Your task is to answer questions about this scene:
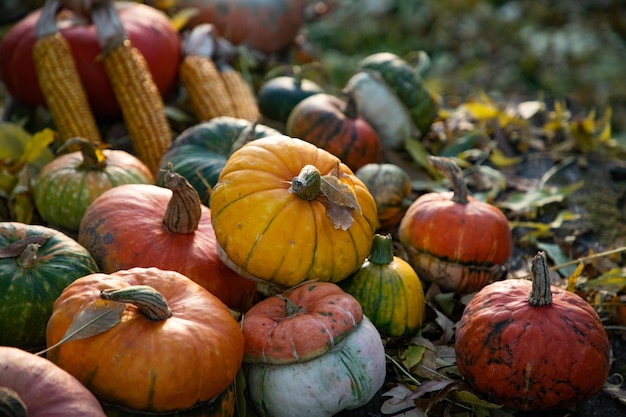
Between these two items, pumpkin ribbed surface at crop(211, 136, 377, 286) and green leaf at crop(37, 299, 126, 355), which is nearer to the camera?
green leaf at crop(37, 299, 126, 355)

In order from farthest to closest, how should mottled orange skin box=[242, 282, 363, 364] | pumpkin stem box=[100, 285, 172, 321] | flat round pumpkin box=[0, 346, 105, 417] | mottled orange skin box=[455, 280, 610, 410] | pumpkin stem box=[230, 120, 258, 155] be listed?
pumpkin stem box=[230, 120, 258, 155] < mottled orange skin box=[455, 280, 610, 410] < mottled orange skin box=[242, 282, 363, 364] < pumpkin stem box=[100, 285, 172, 321] < flat round pumpkin box=[0, 346, 105, 417]

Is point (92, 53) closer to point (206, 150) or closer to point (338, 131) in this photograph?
point (206, 150)

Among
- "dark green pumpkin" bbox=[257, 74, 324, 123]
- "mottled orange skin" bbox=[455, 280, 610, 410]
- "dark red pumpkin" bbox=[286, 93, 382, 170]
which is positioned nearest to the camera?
"mottled orange skin" bbox=[455, 280, 610, 410]

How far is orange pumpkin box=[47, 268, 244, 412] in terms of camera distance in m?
2.07

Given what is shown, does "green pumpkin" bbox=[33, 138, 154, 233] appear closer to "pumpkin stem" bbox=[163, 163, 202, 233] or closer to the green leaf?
"pumpkin stem" bbox=[163, 163, 202, 233]

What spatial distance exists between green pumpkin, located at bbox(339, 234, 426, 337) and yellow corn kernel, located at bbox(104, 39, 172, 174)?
1634 millimetres

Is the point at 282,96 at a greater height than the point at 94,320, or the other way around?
the point at 94,320

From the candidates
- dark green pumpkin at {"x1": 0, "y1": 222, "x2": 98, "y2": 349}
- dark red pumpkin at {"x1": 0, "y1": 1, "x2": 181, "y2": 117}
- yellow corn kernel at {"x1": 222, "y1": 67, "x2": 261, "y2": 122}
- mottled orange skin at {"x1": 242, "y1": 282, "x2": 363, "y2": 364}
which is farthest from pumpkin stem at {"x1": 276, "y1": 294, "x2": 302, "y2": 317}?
dark red pumpkin at {"x1": 0, "y1": 1, "x2": 181, "y2": 117}

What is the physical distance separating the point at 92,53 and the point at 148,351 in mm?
2750

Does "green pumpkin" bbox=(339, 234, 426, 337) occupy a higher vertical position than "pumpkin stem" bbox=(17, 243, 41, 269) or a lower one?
lower

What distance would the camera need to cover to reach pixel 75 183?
323 cm

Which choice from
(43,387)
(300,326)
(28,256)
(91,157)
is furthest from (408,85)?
(43,387)

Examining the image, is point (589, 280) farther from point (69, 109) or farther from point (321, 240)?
point (69, 109)

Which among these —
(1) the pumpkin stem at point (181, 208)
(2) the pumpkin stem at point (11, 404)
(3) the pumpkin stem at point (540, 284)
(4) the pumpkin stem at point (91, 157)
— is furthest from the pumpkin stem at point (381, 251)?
(2) the pumpkin stem at point (11, 404)
